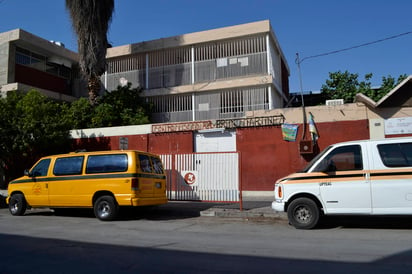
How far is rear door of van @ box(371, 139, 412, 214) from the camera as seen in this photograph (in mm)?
7414

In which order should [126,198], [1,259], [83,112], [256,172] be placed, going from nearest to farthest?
[1,259], [126,198], [256,172], [83,112]

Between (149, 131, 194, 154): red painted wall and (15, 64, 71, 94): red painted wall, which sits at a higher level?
(15, 64, 71, 94): red painted wall

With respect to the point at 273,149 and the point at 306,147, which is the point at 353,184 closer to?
the point at 306,147

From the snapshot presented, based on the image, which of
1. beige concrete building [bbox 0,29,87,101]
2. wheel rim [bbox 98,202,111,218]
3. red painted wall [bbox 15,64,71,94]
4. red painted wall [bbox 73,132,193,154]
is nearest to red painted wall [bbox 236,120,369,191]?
red painted wall [bbox 73,132,193,154]

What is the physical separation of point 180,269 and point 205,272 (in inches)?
15.6

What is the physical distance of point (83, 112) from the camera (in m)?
19.4

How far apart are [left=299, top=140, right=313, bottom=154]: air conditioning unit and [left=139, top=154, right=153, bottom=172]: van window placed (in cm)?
659

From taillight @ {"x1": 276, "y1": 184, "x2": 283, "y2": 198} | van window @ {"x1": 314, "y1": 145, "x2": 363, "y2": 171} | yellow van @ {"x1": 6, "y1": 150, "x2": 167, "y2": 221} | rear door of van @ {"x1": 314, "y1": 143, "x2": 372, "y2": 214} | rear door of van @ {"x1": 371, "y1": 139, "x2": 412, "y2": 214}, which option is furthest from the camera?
yellow van @ {"x1": 6, "y1": 150, "x2": 167, "y2": 221}

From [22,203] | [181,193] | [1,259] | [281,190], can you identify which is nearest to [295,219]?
[281,190]

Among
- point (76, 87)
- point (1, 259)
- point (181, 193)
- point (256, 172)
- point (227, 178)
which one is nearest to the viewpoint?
point (1, 259)

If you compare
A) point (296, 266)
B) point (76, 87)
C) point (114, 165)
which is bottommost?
point (296, 266)

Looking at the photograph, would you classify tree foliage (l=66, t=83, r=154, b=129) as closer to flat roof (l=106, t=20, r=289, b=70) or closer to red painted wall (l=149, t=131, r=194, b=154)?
red painted wall (l=149, t=131, r=194, b=154)

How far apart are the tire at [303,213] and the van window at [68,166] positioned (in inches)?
244

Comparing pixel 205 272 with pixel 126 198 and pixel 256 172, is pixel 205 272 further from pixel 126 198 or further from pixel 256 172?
pixel 256 172
